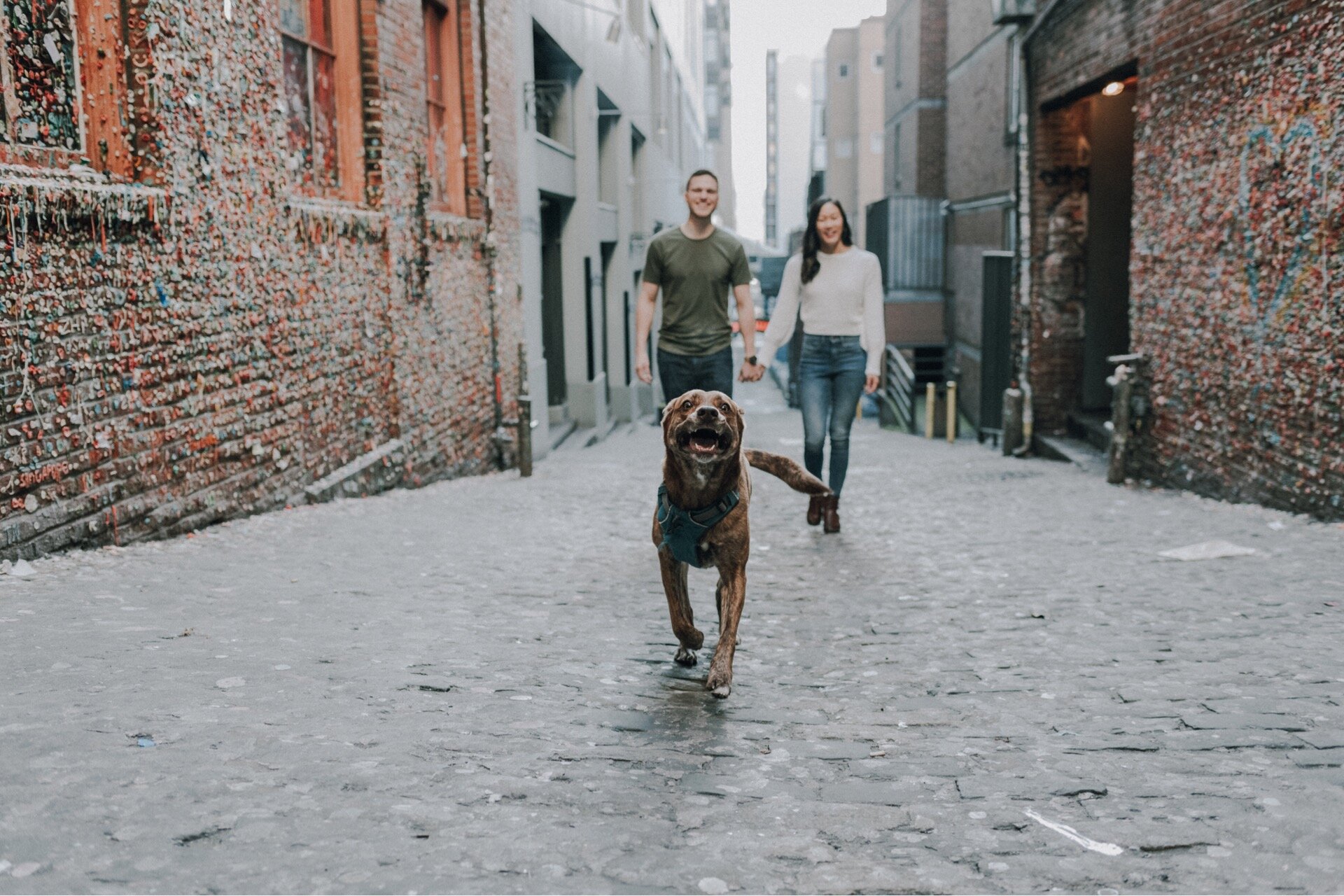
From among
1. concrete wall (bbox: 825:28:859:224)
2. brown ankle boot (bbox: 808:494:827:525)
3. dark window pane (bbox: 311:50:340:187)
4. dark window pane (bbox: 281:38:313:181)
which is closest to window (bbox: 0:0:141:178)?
dark window pane (bbox: 281:38:313:181)

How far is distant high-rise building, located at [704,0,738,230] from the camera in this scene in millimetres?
73125

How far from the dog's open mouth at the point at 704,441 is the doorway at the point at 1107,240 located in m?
10.00

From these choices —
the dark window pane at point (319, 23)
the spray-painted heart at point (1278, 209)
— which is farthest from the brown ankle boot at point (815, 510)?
the dark window pane at point (319, 23)

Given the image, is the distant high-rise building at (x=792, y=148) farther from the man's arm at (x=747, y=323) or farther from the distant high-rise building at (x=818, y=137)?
the man's arm at (x=747, y=323)

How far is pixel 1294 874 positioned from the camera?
2461 millimetres

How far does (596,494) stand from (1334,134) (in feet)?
17.6

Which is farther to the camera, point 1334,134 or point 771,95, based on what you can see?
point 771,95

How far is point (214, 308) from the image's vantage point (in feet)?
20.2

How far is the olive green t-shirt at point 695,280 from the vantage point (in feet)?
20.2

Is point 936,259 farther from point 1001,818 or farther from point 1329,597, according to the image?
point 1001,818

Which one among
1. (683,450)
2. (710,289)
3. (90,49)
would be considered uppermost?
(90,49)

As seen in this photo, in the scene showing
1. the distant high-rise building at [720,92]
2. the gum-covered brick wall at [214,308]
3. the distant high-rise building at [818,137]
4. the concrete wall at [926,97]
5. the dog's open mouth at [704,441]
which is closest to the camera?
the dog's open mouth at [704,441]

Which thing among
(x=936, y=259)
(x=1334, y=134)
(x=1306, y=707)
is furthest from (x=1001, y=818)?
(x=936, y=259)

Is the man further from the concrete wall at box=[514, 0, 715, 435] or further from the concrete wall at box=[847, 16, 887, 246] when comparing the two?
the concrete wall at box=[847, 16, 887, 246]
